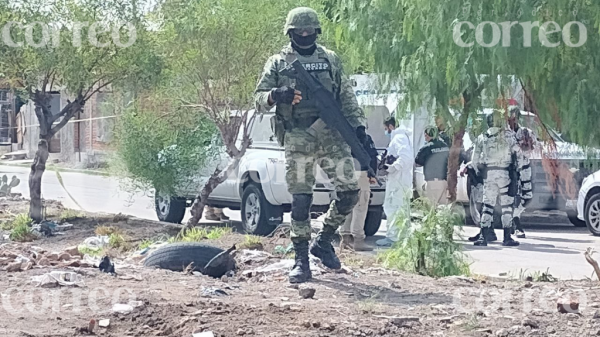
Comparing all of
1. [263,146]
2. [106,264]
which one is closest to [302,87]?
[106,264]

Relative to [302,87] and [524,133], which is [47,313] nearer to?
[302,87]

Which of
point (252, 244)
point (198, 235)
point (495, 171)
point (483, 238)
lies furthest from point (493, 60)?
point (483, 238)

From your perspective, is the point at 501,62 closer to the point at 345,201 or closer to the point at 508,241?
the point at 345,201

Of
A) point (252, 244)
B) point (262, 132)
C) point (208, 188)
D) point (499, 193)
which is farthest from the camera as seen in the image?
point (262, 132)

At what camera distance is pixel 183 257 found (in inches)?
309

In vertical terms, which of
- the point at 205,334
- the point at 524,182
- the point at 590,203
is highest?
the point at 524,182

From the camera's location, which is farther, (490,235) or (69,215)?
(69,215)

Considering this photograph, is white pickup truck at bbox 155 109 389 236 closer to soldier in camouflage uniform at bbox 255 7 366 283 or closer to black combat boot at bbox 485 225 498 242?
black combat boot at bbox 485 225 498 242

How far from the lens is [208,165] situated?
13.1 meters

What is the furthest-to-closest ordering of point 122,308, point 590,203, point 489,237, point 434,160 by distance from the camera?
1. point 590,203
2. point 434,160
3. point 489,237
4. point 122,308

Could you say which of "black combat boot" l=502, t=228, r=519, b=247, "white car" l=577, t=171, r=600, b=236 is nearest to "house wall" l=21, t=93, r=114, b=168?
"white car" l=577, t=171, r=600, b=236

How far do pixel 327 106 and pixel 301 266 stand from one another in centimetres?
119


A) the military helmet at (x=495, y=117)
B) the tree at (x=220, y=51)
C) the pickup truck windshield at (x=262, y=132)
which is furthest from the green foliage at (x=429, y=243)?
the pickup truck windshield at (x=262, y=132)

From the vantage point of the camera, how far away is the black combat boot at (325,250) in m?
7.68
